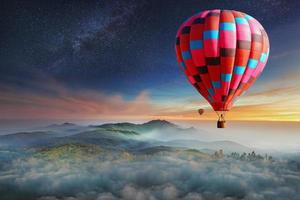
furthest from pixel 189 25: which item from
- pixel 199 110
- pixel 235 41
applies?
pixel 199 110

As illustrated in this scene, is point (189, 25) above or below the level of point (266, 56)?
above

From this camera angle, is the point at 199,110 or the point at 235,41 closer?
the point at 235,41

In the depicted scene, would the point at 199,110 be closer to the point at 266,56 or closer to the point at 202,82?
the point at 202,82

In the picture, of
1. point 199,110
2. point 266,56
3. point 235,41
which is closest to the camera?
point 235,41

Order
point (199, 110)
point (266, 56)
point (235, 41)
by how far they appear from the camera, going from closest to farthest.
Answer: point (235, 41)
point (266, 56)
point (199, 110)

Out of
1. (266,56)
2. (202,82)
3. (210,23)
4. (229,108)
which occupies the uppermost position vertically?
(210,23)
